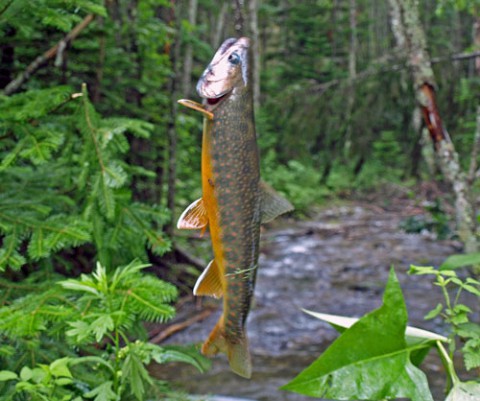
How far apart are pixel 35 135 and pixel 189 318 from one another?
4.11 m

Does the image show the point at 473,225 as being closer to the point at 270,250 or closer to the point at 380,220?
the point at 270,250

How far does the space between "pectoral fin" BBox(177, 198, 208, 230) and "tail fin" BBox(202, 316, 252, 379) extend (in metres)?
0.28

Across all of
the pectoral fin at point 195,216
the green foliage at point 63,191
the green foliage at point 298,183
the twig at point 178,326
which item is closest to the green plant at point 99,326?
the green foliage at point 63,191

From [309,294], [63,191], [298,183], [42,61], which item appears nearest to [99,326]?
[63,191]

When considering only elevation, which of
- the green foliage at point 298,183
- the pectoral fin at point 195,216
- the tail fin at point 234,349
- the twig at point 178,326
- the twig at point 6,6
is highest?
the twig at point 6,6

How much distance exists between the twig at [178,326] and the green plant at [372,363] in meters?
4.03

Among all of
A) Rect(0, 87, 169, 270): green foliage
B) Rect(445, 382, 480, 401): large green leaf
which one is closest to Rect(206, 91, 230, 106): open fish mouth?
Rect(445, 382, 480, 401): large green leaf

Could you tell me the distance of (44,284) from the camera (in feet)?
8.20

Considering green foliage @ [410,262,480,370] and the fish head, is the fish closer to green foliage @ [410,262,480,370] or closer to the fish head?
the fish head

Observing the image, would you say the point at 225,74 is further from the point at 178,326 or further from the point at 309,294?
the point at 309,294

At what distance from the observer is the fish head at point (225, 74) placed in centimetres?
101

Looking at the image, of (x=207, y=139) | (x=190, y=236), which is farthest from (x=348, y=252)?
(x=207, y=139)

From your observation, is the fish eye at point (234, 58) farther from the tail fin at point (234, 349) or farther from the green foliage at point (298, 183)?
the green foliage at point (298, 183)

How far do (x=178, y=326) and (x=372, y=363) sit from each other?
4442mm
